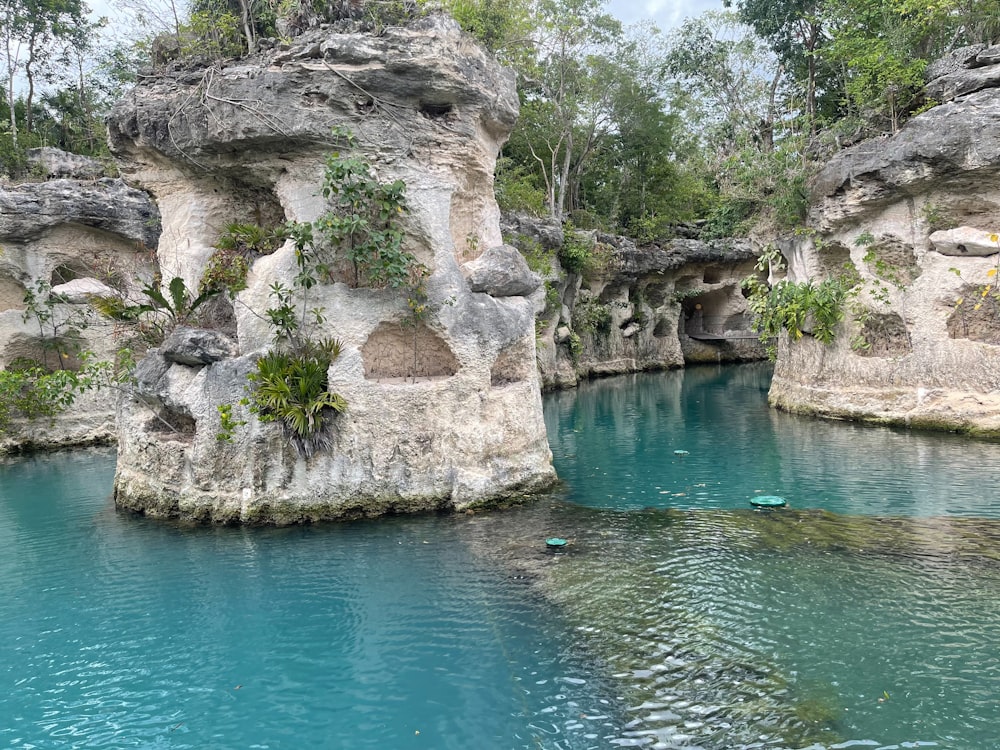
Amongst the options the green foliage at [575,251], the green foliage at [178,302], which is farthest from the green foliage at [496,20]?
the green foliage at [178,302]

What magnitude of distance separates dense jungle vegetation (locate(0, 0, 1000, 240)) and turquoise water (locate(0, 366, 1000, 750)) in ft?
24.9

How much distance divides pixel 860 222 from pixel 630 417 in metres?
7.69

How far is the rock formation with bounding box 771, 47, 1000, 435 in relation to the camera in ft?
44.3

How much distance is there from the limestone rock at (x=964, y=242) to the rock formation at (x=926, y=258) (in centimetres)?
2

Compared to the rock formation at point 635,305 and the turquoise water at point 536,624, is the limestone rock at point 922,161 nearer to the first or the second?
the turquoise water at point 536,624

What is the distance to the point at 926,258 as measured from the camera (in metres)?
14.6

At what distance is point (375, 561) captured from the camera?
7977 millimetres

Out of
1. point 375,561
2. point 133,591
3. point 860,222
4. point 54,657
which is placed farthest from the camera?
point 860,222

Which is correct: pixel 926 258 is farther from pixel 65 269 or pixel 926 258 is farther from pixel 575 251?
pixel 65 269

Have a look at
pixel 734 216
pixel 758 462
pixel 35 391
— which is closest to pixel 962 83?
pixel 758 462

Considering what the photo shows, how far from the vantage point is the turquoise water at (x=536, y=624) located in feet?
15.7

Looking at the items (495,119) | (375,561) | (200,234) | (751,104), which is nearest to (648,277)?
(751,104)

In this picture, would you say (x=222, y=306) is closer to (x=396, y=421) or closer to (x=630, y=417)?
(x=396, y=421)

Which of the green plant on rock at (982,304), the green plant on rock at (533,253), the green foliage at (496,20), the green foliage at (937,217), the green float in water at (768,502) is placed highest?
the green foliage at (496,20)
